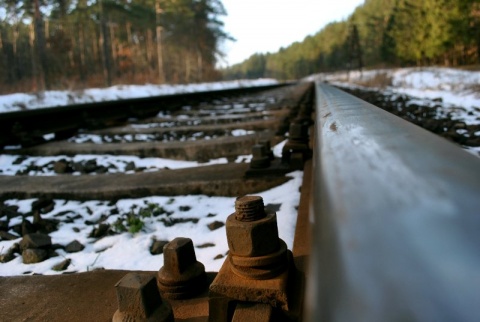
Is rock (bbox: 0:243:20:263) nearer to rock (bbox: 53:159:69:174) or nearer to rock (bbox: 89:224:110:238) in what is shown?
rock (bbox: 89:224:110:238)

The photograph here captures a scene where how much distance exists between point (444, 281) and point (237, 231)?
584 millimetres

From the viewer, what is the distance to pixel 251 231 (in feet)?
2.61

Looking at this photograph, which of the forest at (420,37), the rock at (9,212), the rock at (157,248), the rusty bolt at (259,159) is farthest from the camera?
the forest at (420,37)

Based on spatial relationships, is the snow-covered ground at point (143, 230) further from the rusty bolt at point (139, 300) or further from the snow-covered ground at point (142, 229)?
the rusty bolt at point (139, 300)

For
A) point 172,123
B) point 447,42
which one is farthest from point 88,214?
point 447,42

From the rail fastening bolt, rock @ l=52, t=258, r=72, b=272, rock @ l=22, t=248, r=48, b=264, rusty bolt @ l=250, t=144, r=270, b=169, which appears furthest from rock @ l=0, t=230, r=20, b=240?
the rail fastening bolt

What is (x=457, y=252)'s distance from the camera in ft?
0.90

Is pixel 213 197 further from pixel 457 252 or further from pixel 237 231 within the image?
pixel 457 252

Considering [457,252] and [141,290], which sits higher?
[457,252]

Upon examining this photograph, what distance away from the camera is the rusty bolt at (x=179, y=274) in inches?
38.2

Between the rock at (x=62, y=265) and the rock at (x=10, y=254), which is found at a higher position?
the rock at (x=10, y=254)

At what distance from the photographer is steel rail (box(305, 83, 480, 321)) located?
0.25 m

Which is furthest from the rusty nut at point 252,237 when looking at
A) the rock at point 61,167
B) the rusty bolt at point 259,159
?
the rock at point 61,167

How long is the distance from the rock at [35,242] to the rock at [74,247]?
8cm
